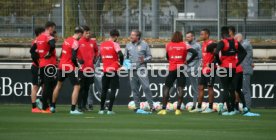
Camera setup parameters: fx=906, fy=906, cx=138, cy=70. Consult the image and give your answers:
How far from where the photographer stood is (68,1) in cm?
3070

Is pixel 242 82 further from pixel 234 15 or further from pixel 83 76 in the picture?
pixel 234 15

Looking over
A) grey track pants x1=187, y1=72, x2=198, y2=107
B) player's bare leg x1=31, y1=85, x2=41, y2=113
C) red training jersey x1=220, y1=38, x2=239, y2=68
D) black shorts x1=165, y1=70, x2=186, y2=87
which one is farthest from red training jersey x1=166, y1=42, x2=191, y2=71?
player's bare leg x1=31, y1=85, x2=41, y2=113

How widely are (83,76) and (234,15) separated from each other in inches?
327

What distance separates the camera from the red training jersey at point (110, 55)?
2302 cm

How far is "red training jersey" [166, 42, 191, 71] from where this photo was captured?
23.8 meters

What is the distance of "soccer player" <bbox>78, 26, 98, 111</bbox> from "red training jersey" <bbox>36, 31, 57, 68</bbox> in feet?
2.71

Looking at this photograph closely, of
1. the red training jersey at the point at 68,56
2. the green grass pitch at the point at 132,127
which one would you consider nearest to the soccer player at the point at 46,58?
the red training jersey at the point at 68,56

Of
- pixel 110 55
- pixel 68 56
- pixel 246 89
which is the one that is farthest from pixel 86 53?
pixel 246 89

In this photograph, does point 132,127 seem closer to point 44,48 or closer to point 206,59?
point 44,48

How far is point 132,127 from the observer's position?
709 inches

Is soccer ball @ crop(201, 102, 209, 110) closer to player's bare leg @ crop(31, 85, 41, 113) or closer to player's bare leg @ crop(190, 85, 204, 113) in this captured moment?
player's bare leg @ crop(190, 85, 204, 113)

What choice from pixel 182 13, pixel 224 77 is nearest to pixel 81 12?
pixel 182 13

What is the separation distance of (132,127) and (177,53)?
6.13 metres

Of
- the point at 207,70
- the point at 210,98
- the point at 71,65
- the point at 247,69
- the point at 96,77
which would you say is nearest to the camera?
the point at 71,65
